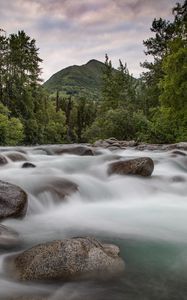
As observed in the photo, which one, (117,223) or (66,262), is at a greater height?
(66,262)

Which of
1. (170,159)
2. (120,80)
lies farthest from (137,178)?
(120,80)

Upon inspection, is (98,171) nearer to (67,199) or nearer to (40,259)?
(67,199)

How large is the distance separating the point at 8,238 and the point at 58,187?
125 inches

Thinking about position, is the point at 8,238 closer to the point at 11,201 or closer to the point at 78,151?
the point at 11,201

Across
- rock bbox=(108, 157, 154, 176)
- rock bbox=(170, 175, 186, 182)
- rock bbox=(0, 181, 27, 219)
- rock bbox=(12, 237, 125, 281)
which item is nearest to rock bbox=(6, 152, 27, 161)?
rock bbox=(108, 157, 154, 176)

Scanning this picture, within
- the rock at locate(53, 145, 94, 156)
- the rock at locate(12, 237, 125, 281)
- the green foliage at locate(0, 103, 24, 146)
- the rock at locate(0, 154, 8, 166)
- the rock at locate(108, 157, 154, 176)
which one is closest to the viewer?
the rock at locate(12, 237, 125, 281)

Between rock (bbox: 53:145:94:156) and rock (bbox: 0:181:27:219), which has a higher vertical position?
rock (bbox: 0:181:27:219)

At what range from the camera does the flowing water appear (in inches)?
155

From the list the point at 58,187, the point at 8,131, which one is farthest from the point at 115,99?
the point at 58,187

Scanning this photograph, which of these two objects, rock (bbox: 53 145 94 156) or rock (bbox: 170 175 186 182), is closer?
rock (bbox: 170 175 186 182)

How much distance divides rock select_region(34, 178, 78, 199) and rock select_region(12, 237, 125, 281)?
11.8ft

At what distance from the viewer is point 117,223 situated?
6.95m

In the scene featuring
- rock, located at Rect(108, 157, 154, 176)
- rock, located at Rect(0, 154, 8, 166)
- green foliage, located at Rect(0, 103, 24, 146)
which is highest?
rock, located at Rect(108, 157, 154, 176)

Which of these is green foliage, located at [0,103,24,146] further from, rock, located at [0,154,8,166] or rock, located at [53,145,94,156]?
rock, located at [0,154,8,166]
